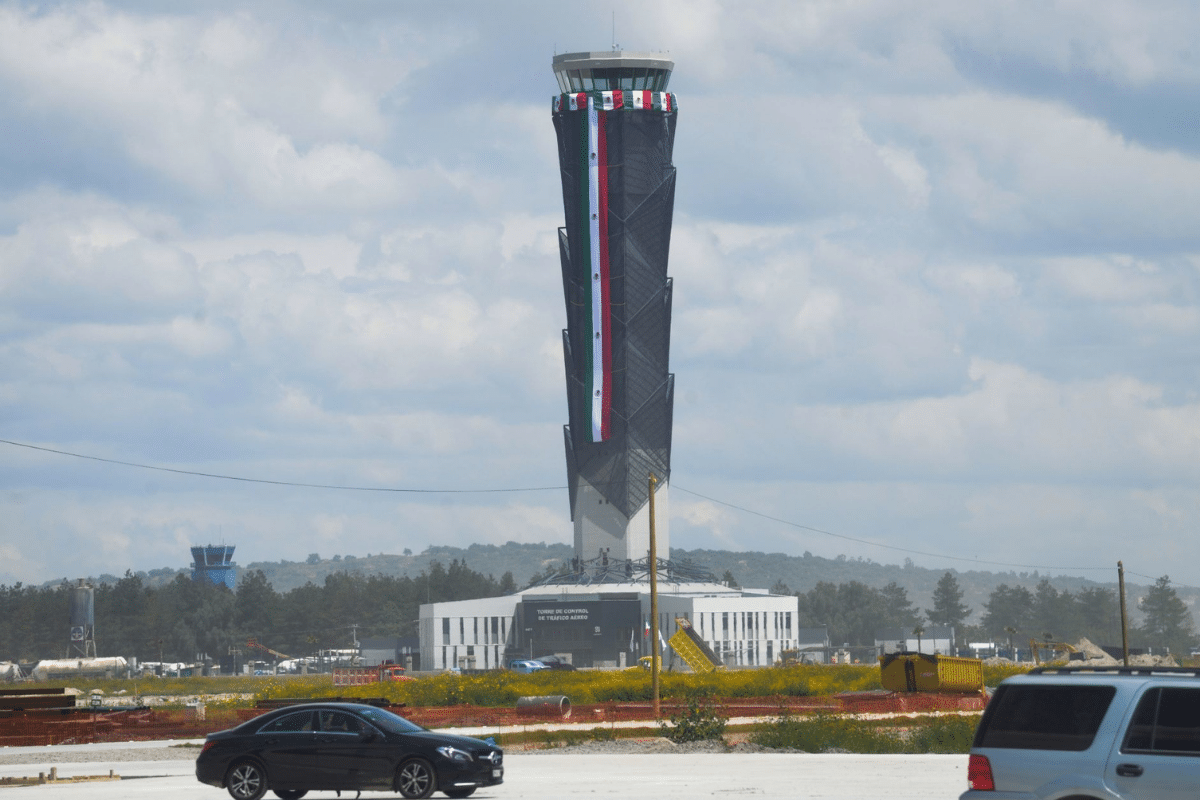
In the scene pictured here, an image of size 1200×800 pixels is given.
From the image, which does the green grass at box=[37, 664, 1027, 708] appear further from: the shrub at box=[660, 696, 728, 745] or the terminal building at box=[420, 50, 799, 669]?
the terminal building at box=[420, 50, 799, 669]

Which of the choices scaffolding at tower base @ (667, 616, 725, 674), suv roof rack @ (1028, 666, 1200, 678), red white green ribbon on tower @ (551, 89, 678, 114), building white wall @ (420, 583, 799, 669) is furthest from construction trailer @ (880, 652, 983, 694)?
red white green ribbon on tower @ (551, 89, 678, 114)

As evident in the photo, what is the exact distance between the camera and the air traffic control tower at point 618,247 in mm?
152625

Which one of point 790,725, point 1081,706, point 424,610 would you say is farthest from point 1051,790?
point 424,610

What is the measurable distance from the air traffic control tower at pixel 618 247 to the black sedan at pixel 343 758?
4952 inches

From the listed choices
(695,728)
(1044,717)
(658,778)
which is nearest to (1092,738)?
(1044,717)

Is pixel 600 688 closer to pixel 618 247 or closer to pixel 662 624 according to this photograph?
pixel 662 624

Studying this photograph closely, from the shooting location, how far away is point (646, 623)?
5851 inches

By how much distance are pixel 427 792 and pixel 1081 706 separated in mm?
13823

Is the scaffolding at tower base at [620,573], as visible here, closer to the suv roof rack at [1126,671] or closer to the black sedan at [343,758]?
the black sedan at [343,758]

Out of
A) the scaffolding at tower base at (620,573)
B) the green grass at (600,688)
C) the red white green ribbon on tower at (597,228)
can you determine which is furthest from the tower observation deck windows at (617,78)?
the green grass at (600,688)

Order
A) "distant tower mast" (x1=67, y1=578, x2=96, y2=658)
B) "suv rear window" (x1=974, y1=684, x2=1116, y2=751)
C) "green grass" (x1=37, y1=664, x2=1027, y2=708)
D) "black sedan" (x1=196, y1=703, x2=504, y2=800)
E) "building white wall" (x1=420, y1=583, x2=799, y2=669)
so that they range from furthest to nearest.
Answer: "distant tower mast" (x1=67, y1=578, x2=96, y2=658) → "building white wall" (x1=420, y1=583, x2=799, y2=669) → "green grass" (x1=37, y1=664, x2=1027, y2=708) → "black sedan" (x1=196, y1=703, x2=504, y2=800) → "suv rear window" (x1=974, y1=684, x2=1116, y2=751)

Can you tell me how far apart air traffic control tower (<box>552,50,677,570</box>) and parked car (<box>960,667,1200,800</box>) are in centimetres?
13645

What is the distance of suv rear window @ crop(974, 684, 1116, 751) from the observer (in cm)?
1684

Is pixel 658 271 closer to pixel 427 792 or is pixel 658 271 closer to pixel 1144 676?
pixel 427 792
